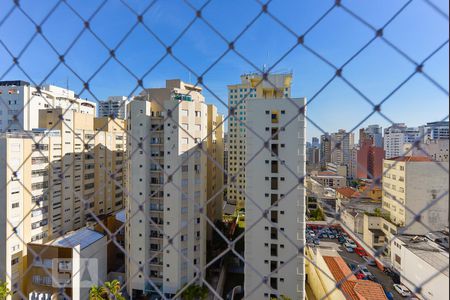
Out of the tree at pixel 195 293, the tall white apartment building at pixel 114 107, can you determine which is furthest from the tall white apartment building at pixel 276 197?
the tall white apartment building at pixel 114 107

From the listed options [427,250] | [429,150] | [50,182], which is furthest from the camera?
[50,182]

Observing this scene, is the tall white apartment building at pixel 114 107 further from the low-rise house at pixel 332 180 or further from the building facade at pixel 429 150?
the low-rise house at pixel 332 180

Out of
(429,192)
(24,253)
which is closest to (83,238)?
(24,253)

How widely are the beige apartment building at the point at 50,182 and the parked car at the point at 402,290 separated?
4.68m

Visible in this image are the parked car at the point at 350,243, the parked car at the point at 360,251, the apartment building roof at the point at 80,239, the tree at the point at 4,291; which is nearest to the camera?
the tree at the point at 4,291

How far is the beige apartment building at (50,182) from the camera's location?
3.63m

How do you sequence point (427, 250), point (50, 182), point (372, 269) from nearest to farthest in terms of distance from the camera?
1. point (427, 250)
2. point (50, 182)
3. point (372, 269)

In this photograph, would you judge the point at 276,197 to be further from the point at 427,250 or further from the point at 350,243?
the point at 350,243

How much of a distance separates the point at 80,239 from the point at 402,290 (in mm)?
5353

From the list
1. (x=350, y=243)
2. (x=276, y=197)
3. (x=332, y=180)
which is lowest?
(x=350, y=243)

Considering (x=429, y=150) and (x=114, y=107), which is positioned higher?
(x=114, y=107)

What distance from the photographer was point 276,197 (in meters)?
3.38

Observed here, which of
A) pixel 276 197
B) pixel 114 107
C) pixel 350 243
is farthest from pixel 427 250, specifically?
pixel 114 107

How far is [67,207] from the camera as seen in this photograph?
195 inches
